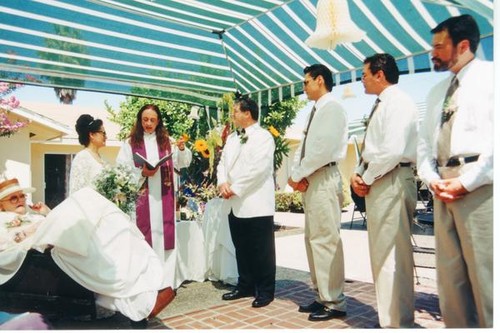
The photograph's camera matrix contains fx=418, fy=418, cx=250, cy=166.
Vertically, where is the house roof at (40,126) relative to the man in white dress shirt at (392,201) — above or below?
above

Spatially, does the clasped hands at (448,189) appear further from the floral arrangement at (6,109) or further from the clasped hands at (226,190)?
the floral arrangement at (6,109)

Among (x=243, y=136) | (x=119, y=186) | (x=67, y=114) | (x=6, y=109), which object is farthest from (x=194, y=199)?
(x=67, y=114)

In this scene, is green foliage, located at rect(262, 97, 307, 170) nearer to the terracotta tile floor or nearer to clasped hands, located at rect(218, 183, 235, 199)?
clasped hands, located at rect(218, 183, 235, 199)

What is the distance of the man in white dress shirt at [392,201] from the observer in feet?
9.33

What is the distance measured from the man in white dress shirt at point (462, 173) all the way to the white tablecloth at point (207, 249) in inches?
102

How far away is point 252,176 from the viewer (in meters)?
3.93

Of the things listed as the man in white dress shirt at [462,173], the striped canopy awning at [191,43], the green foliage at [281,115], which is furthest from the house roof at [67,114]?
the man in white dress shirt at [462,173]

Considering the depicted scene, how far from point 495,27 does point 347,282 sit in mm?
2896

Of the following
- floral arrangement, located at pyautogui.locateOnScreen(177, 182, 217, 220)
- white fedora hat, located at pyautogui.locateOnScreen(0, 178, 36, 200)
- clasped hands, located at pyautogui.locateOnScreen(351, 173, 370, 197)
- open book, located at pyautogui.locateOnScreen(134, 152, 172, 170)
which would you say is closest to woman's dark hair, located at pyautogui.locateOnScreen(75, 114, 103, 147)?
open book, located at pyautogui.locateOnScreen(134, 152, 172, 170)

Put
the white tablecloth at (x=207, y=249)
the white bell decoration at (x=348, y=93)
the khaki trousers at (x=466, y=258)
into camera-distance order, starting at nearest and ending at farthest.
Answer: the khaki trousers at (x=466, y=258) → the white tablecloth at (x=207, y=249) → the white bell decoration at (x=348, y=93)

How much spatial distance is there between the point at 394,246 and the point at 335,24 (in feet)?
7.22

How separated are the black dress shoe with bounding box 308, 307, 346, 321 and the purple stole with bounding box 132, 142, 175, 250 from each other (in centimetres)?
165

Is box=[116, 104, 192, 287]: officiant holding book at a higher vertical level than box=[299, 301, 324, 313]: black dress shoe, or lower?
higher

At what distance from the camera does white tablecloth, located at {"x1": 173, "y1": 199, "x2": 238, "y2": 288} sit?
4.62 metres
